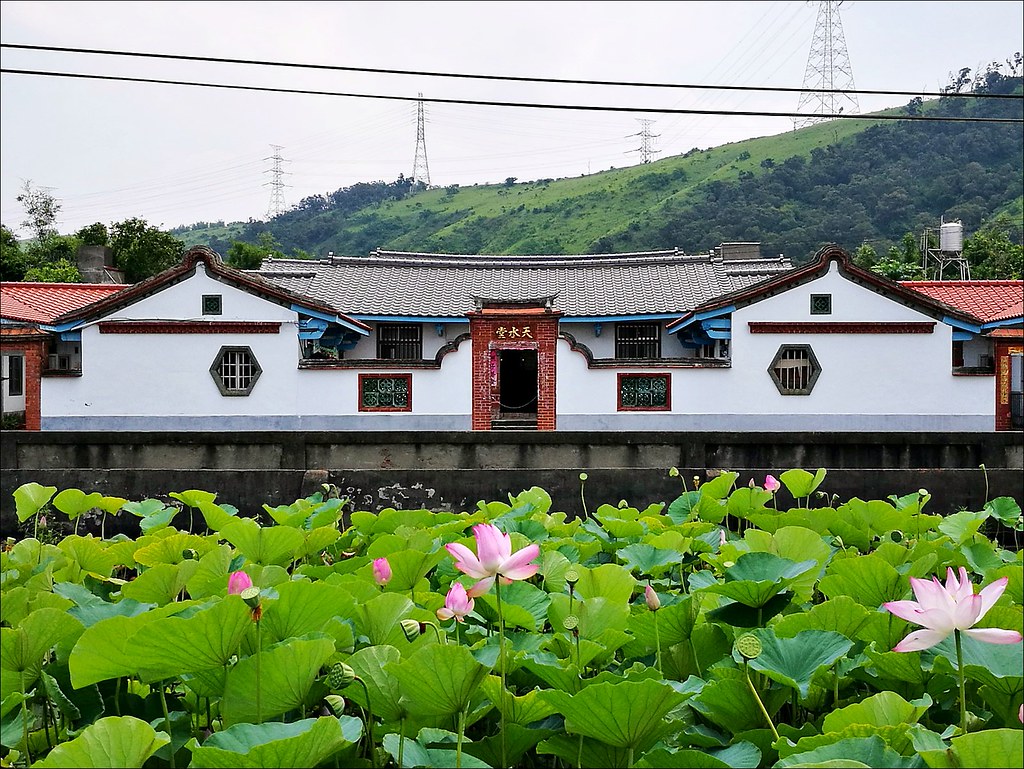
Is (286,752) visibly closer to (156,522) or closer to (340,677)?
(340,677)

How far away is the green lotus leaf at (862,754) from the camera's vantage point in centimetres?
126

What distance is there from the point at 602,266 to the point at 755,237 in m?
32.1

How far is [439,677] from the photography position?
4.75 feet

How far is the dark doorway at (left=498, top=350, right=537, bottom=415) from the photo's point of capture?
19.3 metres

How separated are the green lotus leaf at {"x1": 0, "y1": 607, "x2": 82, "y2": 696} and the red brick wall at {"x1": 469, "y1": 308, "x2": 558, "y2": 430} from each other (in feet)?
44.3

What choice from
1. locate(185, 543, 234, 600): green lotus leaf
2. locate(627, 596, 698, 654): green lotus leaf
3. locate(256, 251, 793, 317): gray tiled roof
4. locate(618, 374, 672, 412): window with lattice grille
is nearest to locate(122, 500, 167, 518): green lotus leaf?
locate(185, 543, 234, 600): green lotus leaf

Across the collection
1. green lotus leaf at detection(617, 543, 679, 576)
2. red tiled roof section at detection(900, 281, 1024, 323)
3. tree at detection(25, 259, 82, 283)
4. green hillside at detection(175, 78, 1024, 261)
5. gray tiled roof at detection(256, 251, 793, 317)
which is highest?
green hillside at detection(175, 78, 1024, 261)

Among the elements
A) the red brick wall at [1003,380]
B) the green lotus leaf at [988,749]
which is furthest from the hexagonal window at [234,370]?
the green lotus leaf at [988,749]

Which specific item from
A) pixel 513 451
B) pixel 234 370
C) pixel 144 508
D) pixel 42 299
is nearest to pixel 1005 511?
pixel 144 508

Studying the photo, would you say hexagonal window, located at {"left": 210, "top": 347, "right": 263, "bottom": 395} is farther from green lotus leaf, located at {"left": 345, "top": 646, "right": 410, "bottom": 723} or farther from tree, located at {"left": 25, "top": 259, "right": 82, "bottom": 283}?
tree, located at {"left": 25, "top": 259, "right": 82, "bottom": 283}

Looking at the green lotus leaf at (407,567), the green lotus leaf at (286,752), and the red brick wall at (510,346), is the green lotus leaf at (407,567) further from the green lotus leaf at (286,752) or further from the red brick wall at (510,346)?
the red brick wall at (510,346)

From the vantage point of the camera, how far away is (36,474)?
8.57m

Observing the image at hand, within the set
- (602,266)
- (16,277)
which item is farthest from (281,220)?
(602,266)

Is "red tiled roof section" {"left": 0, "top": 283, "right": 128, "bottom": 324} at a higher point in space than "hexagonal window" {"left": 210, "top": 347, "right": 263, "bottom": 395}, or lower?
higher
